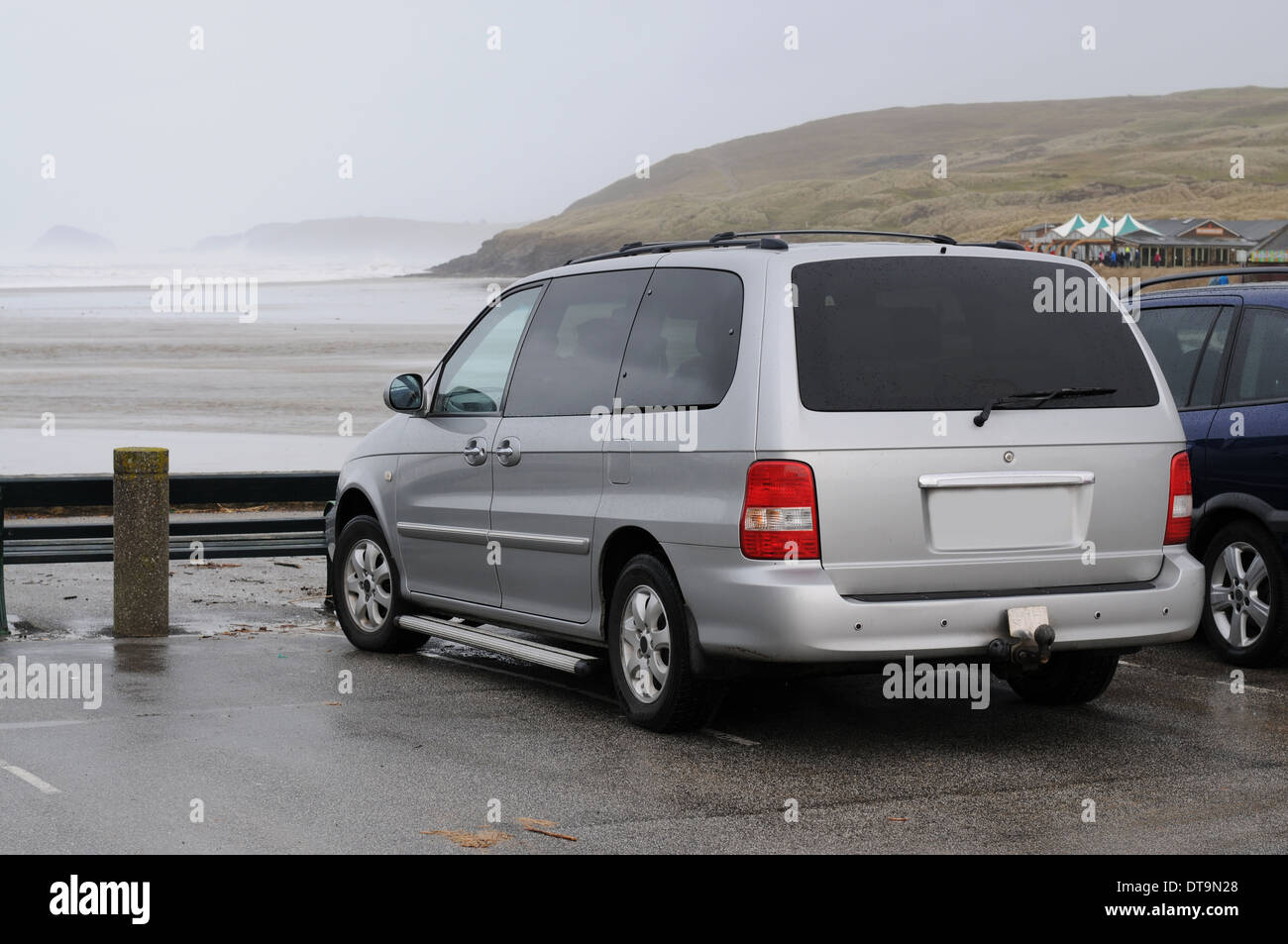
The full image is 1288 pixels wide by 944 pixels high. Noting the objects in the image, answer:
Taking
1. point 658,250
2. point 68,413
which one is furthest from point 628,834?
point 68,413

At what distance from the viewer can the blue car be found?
8.80m

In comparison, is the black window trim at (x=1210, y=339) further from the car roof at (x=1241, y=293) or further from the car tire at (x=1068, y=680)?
the car tire at (x=1068, y=680)

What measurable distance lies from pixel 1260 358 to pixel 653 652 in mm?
3908

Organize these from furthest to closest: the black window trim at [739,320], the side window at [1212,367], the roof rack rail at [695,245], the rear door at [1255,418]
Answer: the side window at [1212,367], the rear door at [1255,418], the roof rack rail at [695,245], the black window trim at [739,320]

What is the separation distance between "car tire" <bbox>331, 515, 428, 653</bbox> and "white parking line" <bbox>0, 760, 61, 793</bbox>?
274 cm

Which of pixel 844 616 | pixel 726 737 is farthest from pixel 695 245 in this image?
pixel 726 737

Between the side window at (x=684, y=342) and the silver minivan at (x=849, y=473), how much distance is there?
0.04ft

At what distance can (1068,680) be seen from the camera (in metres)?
7.80

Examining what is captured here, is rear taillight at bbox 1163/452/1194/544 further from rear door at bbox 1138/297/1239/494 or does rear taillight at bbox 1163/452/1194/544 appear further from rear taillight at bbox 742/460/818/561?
rear door at bbox 1138/297/1239/494

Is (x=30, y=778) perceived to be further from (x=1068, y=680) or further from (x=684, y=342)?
(x=1068, y=680)

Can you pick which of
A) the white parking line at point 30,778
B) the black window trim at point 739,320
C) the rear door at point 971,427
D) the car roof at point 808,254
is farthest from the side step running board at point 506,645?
the white parking line at point 30,778

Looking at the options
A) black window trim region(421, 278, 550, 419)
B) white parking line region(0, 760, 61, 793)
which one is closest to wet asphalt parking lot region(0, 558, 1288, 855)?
white parking line region(0, 760, 61, 793)

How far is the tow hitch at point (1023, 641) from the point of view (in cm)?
657
